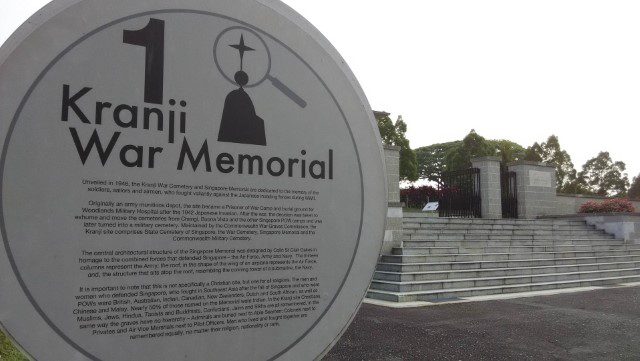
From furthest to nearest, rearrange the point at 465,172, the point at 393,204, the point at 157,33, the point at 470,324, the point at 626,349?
the point at 465,172 < the point at 393,204 < the point at 470,324 < the point at 626,349 < the point at 157,33

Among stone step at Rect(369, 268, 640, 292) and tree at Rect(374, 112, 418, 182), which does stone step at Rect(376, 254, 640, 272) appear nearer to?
stone step at Rect(369, 268, 640, 292)

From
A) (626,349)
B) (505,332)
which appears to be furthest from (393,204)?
(626,349)

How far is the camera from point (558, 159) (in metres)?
54.4

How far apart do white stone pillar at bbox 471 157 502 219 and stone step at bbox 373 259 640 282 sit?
4274mm

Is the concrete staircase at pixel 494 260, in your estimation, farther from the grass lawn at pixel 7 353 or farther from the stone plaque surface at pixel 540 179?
the grass lawn at pixel 7 353

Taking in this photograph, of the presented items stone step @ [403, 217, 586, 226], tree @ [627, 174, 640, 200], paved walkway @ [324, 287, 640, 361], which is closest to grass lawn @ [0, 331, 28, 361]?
paved walkway @ [324, 287, 640, 361]

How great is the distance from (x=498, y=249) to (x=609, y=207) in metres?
7.81

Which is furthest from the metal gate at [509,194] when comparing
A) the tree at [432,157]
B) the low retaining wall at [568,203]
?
the tree at [432,157]

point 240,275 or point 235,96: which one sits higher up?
→ point 235,96

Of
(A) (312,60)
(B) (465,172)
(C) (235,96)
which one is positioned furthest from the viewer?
(B) (465,172)

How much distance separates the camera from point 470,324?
6871 millimetres

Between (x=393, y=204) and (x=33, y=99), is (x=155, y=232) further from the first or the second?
(x=393, y=204)

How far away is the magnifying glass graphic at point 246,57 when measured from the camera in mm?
2227

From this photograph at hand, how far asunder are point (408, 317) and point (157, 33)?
20.5 ft
